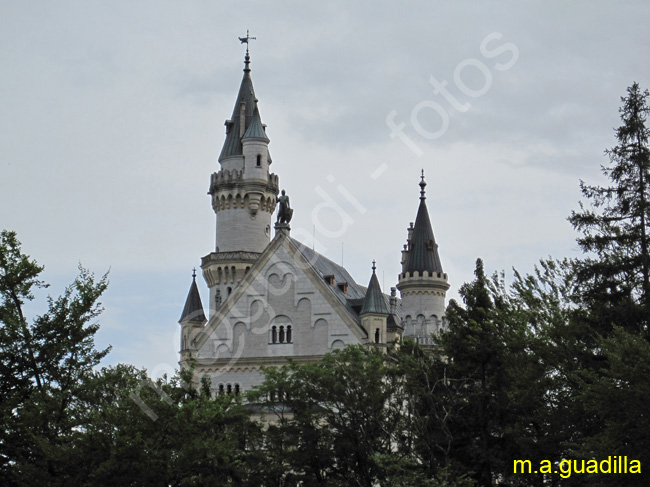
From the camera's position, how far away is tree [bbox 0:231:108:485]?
42.7 meters

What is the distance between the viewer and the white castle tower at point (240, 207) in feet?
281

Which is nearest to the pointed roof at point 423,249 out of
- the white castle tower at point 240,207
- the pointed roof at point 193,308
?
the white castle tower at point 240,207

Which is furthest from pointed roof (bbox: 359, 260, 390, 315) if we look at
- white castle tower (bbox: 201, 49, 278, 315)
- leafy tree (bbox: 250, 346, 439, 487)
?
leafy tree (bbox: 250, 346, 439, 487)

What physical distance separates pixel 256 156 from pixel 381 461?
43.6 meters

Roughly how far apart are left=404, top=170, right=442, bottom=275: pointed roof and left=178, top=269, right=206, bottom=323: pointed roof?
15.0m

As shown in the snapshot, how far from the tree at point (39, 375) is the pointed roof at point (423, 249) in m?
41.3

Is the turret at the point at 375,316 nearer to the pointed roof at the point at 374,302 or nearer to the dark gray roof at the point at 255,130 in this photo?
the pointed roof at the point at 374,302

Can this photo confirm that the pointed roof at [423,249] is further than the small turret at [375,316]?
Yes

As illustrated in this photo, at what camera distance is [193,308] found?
8494 cm

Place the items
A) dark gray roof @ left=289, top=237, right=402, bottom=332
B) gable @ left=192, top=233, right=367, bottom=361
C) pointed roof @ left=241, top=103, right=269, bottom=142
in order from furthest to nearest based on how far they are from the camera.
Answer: pointed roof @ left=241, top=103, right=269, bottom=142
dark gray roof @ left=289, top=237, right=402, bottom=332
gable @ left=192, top=233, right=367, bottom=361

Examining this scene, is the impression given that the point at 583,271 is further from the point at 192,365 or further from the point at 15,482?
the point at 15,482

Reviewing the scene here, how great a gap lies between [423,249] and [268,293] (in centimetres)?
1246

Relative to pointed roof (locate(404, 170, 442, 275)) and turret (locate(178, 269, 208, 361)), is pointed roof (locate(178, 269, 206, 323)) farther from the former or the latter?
pointed roof (locate(404, 170, 442, 275))

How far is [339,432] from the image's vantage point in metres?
51.8
